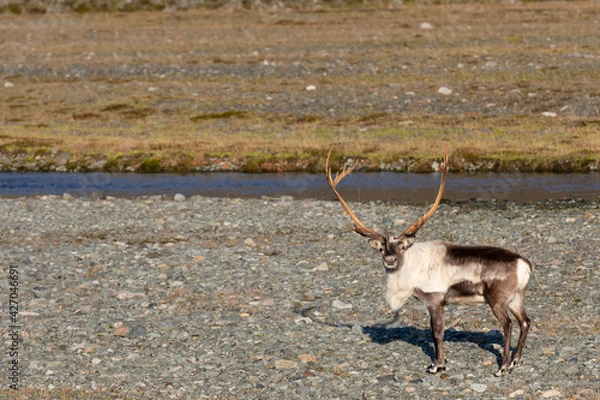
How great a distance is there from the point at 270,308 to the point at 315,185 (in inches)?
608

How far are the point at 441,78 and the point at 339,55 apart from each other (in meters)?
9.28

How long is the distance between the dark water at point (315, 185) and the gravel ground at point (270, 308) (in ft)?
8.22

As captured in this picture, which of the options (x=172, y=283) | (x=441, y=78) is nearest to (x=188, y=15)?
(x=441, y=78)

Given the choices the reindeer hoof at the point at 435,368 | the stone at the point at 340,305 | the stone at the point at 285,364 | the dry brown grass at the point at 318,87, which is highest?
the reindeer hoof at the point at 435,368

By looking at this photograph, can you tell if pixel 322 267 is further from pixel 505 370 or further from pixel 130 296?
pixel 505 370

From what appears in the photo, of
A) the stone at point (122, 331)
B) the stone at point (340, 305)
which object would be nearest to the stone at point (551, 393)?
the stone at point (340, 305)

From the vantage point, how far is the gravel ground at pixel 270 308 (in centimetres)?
1433

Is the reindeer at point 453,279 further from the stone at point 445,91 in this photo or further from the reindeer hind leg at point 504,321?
the stone at point 445,91

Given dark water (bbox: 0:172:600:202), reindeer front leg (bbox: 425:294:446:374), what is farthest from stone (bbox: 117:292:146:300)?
dark water (bbox: 0:172:600:202)

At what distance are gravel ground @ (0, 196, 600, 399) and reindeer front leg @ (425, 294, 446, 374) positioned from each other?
22cm

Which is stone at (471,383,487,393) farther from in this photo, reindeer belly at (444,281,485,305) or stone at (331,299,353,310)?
stone at (331,299,353,310)

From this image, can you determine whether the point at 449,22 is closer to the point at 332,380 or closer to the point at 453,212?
the point at 453,212

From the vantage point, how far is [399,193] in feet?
103

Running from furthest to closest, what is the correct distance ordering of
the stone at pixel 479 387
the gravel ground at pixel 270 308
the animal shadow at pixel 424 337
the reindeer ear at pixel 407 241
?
the animal shadow at pixel 424 337 → the reindeer ear at pixel 407 241 → the gravel ground at pixel 270 308 → the stone at pixel 479 387
